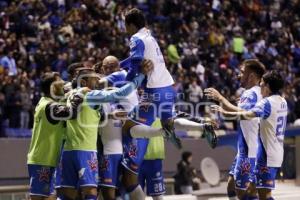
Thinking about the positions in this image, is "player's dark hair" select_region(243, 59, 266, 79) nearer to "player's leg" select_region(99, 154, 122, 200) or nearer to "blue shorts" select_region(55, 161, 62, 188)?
"player's leg" select_region(99, 154, 122, 200)

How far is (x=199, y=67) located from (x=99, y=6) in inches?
135

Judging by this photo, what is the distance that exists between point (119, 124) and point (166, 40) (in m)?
15.0

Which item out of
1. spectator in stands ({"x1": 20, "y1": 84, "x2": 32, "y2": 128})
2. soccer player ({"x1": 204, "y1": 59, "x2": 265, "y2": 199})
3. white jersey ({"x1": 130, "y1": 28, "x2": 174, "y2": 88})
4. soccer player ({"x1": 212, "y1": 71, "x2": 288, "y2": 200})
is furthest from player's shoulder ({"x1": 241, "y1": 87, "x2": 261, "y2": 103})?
spectator in stands ({"x1": 20, "y1": 84, "x2": 32, "y2": 128})

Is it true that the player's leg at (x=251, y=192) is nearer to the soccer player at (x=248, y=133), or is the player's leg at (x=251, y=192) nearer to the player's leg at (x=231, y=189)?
the soccer player at (x=248, y=133)

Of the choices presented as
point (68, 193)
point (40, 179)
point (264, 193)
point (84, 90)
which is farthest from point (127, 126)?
point (264, 193)

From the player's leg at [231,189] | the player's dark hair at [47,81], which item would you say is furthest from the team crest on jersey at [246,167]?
the player's dark hair at [47,81]

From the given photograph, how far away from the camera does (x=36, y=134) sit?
11.0 metres

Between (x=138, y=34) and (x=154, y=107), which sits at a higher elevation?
(x=138, y=34)

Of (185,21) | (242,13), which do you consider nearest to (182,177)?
(185,21)

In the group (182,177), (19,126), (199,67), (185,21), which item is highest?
(185,21)

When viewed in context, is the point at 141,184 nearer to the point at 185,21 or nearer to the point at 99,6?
the point at 99,6

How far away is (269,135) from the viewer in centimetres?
1101

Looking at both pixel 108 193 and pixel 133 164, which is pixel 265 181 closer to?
pixel 133 164

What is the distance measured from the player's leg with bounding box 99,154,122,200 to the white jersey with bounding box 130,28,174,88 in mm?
1282
